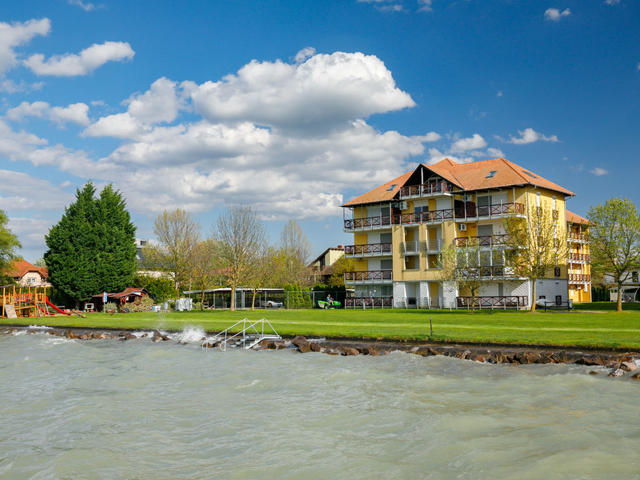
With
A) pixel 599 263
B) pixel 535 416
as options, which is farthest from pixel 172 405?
pixel 599 263

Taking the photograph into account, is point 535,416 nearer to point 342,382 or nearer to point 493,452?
point 493,452

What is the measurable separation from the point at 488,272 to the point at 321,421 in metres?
38.5

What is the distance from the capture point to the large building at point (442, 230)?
157 feet

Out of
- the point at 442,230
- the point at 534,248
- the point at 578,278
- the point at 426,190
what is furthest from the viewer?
the point at 578,278

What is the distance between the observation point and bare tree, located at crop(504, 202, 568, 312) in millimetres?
40438

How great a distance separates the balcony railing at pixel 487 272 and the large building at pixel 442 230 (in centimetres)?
9

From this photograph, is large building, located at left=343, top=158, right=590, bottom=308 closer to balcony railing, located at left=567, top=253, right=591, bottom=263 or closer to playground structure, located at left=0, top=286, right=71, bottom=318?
balcony railing, located at left=567, top=253, right=591, bottom=263

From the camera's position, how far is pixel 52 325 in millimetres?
33656

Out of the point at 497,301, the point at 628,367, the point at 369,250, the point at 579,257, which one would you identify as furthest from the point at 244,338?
the point at 579,257

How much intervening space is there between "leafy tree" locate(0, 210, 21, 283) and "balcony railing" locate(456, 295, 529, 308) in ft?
148

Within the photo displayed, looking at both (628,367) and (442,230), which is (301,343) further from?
(442,230)

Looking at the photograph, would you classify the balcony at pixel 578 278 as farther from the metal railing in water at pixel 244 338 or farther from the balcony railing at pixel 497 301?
the metal railing in water at pixel 244 338

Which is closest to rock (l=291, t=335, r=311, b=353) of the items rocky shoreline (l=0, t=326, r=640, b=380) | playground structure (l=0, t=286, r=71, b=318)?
rocky shoreline (l=0, t=326, r=640, b=380)

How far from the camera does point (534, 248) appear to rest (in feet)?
134
